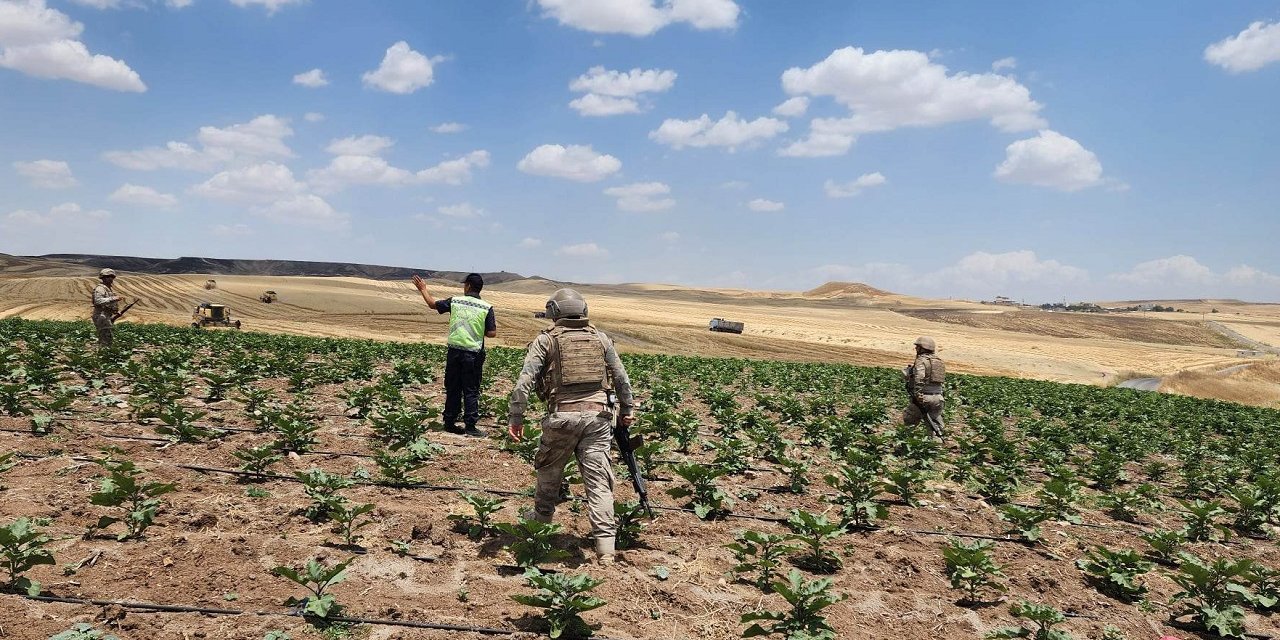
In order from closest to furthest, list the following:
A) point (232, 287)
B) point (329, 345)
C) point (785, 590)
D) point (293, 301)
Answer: point (785, 590)
point (329, 345)
point (293, 301)
point (232, 287)

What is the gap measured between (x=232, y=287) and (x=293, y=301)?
10.9 m

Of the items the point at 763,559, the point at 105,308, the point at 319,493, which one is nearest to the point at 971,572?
the point at 763,559

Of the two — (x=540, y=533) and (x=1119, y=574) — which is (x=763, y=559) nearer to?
(x=540, y=533)

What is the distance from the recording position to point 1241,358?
219ft

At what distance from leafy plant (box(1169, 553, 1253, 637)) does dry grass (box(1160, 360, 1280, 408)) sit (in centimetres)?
4452

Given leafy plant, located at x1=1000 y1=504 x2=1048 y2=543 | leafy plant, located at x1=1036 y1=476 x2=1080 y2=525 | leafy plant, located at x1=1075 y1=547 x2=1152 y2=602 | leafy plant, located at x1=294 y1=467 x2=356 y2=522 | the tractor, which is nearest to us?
leafy plant, located at x1=1075 y1=547 x2=1152 y2=602

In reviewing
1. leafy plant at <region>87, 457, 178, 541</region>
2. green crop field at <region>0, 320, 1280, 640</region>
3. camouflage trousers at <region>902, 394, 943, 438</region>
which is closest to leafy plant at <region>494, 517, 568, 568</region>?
green crop field at <region>0, 320, 1280, 640</region>

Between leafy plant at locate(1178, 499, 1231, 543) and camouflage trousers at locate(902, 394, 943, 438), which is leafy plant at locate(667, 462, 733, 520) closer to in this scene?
leafy plant at locate(1178, 499, 1231, 543)

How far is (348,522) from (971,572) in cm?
541

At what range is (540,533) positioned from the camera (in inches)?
226

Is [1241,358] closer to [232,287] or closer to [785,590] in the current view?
[785,590]

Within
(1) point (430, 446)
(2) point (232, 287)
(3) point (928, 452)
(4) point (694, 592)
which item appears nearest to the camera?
(4) point (694, 592)

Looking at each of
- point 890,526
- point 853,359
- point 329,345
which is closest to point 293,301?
point 329,345

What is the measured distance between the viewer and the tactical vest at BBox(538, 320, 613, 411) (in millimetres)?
6348
